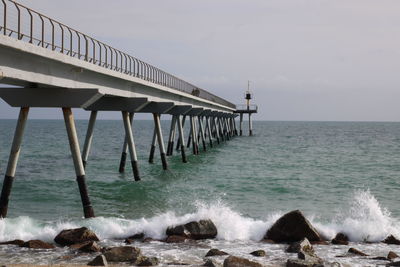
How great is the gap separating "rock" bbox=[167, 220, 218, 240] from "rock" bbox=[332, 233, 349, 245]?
3318 millimetres

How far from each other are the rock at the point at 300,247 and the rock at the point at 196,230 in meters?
2.42

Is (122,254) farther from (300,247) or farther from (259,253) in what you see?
(300,247)

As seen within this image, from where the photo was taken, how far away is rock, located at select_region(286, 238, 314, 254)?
44.7 ft

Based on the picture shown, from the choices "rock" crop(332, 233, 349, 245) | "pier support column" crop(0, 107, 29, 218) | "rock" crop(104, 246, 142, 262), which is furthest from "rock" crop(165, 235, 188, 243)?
"pier support column" crop(0, 107, 29, 218)

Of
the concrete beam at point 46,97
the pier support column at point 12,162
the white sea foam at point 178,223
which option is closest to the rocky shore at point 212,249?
the white sea foam at point 178,223

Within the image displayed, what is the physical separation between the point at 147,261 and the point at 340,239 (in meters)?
6.36

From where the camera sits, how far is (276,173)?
35.3 m

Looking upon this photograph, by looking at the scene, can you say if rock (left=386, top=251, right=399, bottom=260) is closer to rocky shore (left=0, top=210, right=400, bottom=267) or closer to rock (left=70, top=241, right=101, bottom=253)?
rocky shore (left=0, top=210, right=400, bottom=267)

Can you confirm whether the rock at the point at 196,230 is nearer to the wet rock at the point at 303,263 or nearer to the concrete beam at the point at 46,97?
the wet rock at the point at 303,263

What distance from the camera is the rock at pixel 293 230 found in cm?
1493

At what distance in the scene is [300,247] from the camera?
44.8ft

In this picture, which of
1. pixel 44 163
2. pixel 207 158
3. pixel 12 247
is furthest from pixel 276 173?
pixel 12 247

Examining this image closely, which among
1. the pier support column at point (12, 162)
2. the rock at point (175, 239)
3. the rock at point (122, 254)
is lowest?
the rock at point (175, 239)

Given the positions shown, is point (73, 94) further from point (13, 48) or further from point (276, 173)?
point (276, 173)
